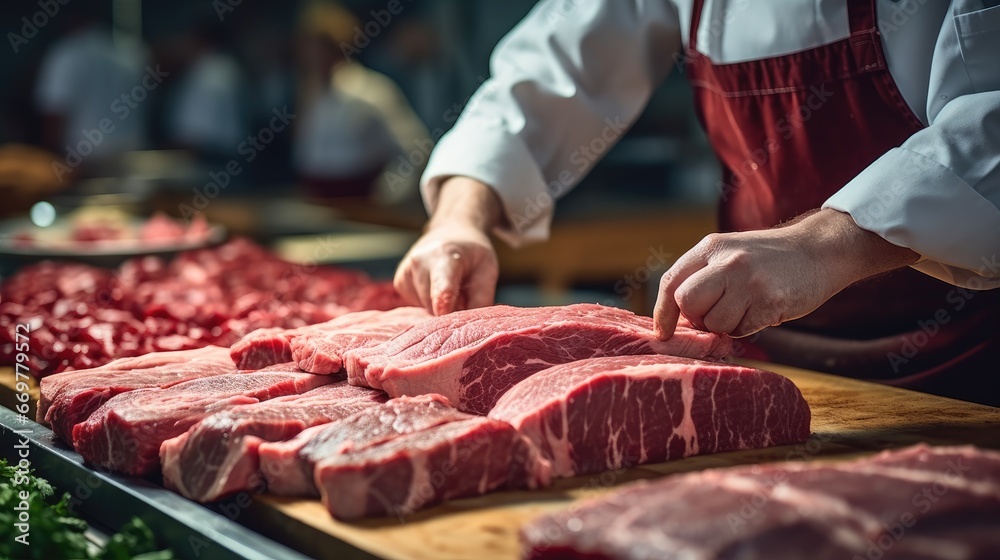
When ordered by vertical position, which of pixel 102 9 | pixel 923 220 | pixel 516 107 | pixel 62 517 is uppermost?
pixel 102 9

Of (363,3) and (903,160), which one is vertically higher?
(363,3)

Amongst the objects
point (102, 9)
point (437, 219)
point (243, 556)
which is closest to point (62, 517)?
point (243, 556)

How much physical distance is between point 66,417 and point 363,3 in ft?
35.7

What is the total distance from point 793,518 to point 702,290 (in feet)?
2.60

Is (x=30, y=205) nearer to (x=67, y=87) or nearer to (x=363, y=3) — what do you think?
(x=67, y=87)

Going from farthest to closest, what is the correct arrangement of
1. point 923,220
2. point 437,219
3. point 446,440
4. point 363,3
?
1. point 363,3
2. point 437,219
3. point 923,220
4. point 446,440

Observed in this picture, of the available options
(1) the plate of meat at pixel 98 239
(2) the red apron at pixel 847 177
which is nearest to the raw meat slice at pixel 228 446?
(2) the red apron at pixel 847 177

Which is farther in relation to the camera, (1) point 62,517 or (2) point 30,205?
(2) point 30,205

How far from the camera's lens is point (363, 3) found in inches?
497

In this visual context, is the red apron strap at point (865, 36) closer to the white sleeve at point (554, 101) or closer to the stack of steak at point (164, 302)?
the white sleeve at point (554, 101)

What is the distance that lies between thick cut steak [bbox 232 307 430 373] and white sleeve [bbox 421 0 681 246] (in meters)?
0.68

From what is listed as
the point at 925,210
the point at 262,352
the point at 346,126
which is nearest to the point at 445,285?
the point at 262,352

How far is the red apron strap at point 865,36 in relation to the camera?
270cm

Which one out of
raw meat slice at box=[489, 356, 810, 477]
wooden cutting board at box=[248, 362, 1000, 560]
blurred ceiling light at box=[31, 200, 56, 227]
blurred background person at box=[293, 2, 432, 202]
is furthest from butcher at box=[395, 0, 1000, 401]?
blurred background person at box=[293, 2, 432, 202]
